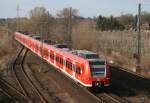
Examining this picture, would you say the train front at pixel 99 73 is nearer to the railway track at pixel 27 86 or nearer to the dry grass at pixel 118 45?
the railway track at pixel 27 86

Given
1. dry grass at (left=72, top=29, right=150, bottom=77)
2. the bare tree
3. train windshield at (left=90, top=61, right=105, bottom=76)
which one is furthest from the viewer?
the bare tree

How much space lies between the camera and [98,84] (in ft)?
76.0

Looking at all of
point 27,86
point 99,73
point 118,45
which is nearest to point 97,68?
point 99,73

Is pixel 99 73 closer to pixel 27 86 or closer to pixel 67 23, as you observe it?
pixel 27 86

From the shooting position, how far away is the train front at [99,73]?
23125 millimetres

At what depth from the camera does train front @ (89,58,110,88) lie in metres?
A: 23.1

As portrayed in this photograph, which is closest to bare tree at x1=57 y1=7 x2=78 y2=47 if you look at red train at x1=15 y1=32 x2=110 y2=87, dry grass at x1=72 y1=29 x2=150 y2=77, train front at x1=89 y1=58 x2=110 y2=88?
dry grass at x1=72 y1=29 x2=150 y2=77

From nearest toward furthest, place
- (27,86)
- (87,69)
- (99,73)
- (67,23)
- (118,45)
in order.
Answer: (87,69), (99,73), (27,86), (118,45), (67,23)

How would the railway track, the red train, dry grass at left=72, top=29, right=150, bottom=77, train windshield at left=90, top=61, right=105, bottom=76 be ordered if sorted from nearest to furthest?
the railway track, the red train, train windshield at left=90, top=61, right=105, bottom=76, dry grass at left=72, top=29, right=150, bottom=77

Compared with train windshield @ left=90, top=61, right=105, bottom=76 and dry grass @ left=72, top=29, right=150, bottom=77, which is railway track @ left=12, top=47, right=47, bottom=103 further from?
dry grass @ left=72, top=29, right=150, bottom=77

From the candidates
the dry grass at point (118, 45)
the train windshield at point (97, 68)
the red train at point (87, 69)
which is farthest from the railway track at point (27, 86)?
the dry grass at point (118, 45)

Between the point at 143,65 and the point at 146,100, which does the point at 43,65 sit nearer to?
the point at 143,65

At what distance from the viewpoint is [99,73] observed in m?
23.3

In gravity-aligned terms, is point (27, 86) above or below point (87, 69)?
below
